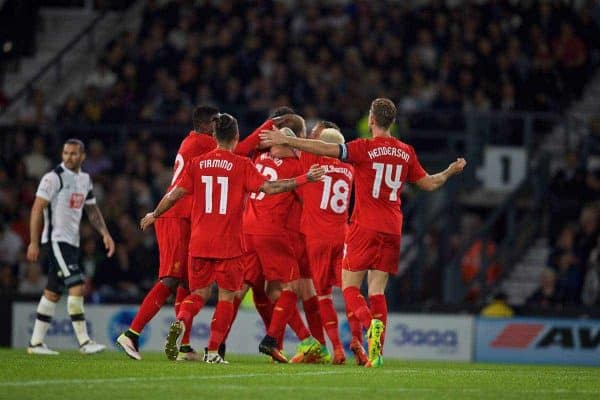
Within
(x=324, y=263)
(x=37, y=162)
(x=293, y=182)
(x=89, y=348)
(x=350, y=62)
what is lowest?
(x=89, y=348)

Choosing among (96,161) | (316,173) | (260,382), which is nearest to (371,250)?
(316,173)

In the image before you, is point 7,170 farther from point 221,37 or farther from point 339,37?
point 339,37

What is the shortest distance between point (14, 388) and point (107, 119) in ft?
48.9

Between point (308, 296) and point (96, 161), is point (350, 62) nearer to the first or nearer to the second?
point (96, 161)

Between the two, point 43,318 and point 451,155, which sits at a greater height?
point 451,155

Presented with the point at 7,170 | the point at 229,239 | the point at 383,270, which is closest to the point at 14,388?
the point at 229,239

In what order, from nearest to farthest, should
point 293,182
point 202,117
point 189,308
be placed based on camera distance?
1. point 293,182
2. point 189,308
3. point 202,117

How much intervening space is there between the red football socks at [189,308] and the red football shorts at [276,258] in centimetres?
100

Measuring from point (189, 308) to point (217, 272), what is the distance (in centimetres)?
41

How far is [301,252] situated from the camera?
13.9 meters

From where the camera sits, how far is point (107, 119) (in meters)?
24.0

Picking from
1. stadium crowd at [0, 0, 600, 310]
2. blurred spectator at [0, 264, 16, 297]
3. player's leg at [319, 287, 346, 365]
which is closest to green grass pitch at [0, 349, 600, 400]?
player's leg at [319, 287, 346, 365]

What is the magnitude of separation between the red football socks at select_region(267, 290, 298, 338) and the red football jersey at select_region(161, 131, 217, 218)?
3.98 ft

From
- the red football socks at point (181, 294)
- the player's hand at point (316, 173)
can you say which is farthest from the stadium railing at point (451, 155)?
the player's hand at point (316, 173)
